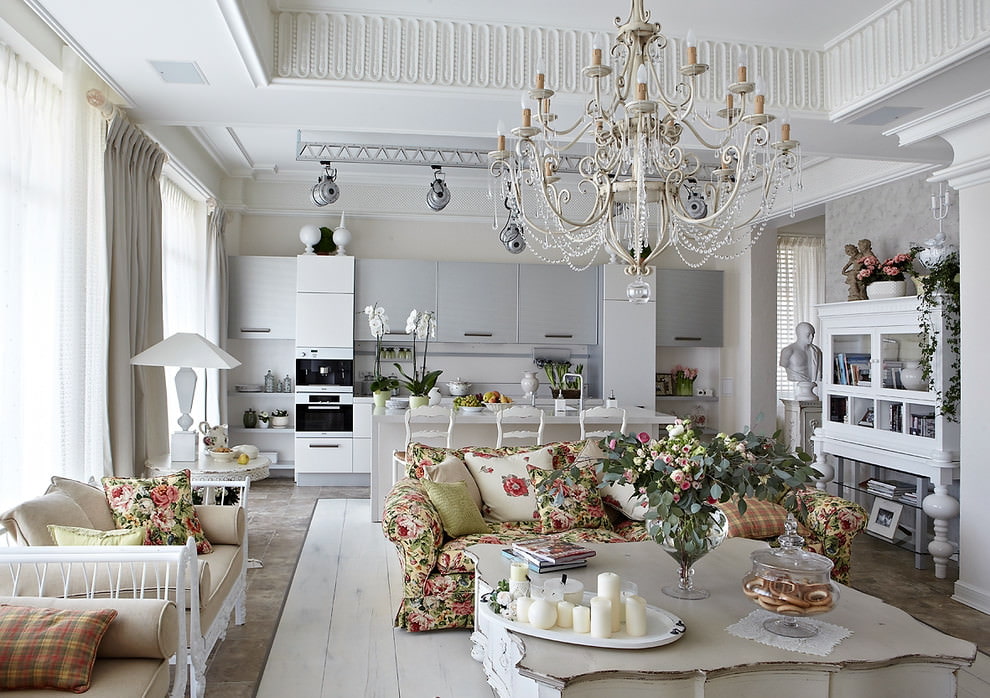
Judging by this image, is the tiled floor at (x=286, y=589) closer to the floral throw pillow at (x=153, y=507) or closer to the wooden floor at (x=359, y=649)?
the wooden floor at (x=359, y=649)

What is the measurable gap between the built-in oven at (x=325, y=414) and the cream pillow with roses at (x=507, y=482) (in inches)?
132

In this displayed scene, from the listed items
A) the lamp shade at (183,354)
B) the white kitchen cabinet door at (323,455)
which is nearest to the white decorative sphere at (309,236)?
the white kitchen cabinet door at (323,455)

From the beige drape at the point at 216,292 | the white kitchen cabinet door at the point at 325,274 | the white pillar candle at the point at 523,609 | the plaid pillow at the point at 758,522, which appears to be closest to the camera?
the white pillar candle at the point at 523,609

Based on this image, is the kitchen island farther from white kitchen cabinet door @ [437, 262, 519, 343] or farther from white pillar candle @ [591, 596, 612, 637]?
white pillar candle @ [591, 596, 612, 637]

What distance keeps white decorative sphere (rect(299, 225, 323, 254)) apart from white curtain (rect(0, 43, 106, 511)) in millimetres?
3268

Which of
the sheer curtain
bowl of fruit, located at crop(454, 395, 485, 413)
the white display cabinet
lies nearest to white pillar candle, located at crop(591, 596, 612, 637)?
the white display cabinet

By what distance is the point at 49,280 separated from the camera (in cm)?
364

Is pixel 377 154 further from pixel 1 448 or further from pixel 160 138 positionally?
pixel 1 448

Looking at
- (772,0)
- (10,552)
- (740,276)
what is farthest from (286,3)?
(740,276)

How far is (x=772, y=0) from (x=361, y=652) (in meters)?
3.77

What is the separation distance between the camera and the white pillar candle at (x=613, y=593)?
2.27 metres

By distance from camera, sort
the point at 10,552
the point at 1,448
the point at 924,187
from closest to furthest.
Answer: the point at 10,552 < the point at 1,448 < the point at 924,187

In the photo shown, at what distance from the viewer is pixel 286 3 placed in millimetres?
3871

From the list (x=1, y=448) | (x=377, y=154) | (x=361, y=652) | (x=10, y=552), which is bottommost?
(x=361, y=652)
